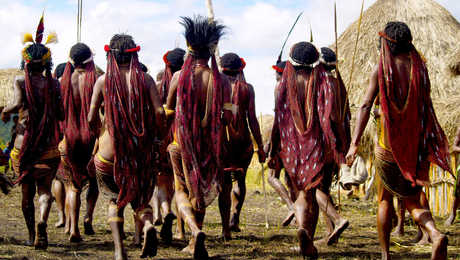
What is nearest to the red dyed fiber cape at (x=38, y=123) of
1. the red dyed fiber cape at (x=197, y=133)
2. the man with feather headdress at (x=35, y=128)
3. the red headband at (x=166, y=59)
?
the man with feather headdress at (x=35, y=128)

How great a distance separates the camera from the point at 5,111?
21.2ft

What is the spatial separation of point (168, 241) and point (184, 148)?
52.6 inches

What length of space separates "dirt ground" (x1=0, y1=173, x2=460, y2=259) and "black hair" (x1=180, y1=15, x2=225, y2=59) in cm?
202

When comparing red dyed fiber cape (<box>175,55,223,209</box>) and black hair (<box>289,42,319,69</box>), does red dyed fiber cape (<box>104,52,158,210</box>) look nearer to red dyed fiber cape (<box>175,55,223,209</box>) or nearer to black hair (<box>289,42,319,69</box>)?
red dyed fiber cape (<box>175,55,223,209</box>)

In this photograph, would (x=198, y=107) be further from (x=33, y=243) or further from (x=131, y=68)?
(x=33, y=243)

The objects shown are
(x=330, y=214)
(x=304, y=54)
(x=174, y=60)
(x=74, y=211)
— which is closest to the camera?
(x=304, y=54)

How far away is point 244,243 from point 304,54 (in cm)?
234

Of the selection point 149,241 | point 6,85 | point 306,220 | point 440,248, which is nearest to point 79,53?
point 149,241

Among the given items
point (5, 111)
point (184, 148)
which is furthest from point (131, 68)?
point (5, 111)

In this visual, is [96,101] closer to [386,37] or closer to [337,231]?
[386,37]

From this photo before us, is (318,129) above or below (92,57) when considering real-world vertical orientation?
below

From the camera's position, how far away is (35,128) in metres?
6.50

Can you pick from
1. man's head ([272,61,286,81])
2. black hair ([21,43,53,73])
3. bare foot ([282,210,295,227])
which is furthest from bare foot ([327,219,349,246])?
black hair ([21,43,53,73])

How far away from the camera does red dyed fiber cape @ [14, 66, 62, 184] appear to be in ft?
21.1
